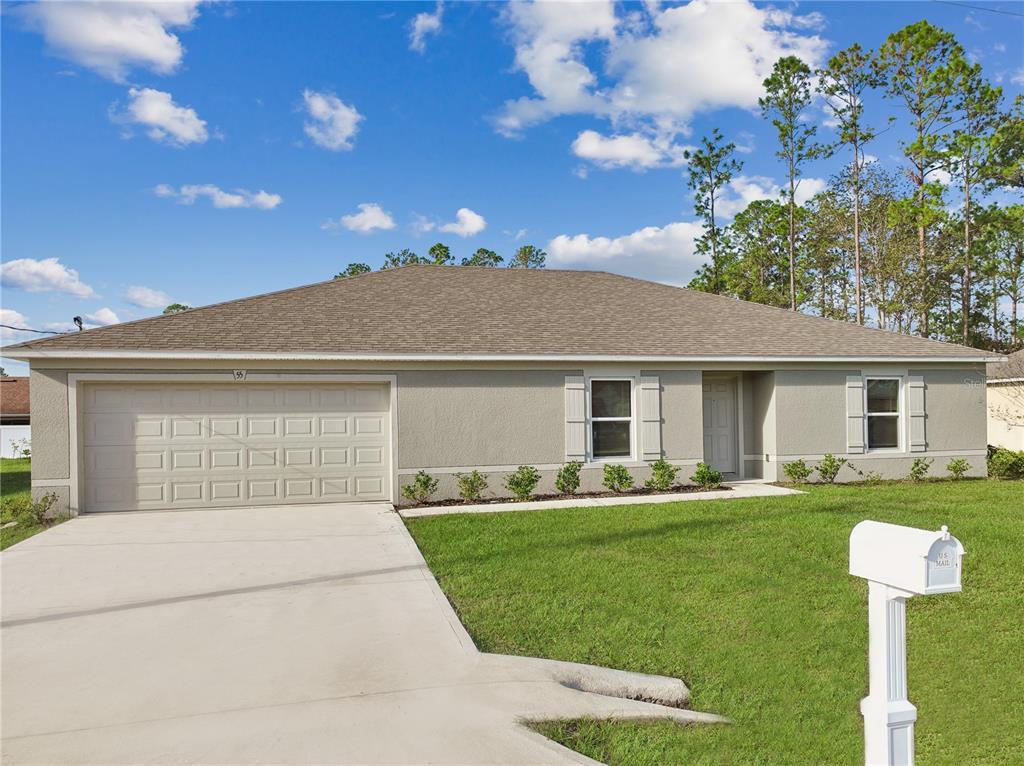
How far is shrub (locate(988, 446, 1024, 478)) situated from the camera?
1389cm

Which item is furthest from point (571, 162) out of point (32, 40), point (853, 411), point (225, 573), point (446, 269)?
point (225, 573)

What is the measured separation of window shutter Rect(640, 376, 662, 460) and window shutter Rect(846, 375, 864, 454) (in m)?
4.40

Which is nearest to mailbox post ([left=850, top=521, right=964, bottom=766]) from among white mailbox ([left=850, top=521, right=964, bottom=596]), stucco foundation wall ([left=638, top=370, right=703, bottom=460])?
white mailbox ([left=850, top=521, right=964, bottom=596])

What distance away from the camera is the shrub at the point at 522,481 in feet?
37.2

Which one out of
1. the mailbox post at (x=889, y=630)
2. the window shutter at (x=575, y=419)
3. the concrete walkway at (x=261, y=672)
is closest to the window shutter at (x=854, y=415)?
the window shutter at (x=575, y=419)

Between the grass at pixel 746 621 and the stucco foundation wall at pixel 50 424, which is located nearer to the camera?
the grass at pixel 746 621

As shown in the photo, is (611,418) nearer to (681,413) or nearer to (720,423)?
(681,413)

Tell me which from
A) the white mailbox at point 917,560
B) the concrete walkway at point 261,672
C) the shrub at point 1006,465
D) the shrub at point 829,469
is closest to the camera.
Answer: the white mailbox at point 917,560

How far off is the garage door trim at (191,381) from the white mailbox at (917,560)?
383 inches

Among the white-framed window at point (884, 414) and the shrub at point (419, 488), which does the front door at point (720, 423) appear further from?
the shrub at point (419, 488)

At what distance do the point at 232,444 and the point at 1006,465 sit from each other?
53.1ft

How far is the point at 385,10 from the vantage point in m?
12.1

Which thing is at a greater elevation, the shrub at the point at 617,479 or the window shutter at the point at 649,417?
the window shutter at the point at 649,417

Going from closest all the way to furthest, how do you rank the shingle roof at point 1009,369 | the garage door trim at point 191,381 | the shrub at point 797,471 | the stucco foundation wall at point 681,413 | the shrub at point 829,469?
the garage door trim at point 191,381, the stucco foundation wall at point 681,413, the shrub at point 797,471, the shrub at point 829,469, the shingle roof at point 1009,369
